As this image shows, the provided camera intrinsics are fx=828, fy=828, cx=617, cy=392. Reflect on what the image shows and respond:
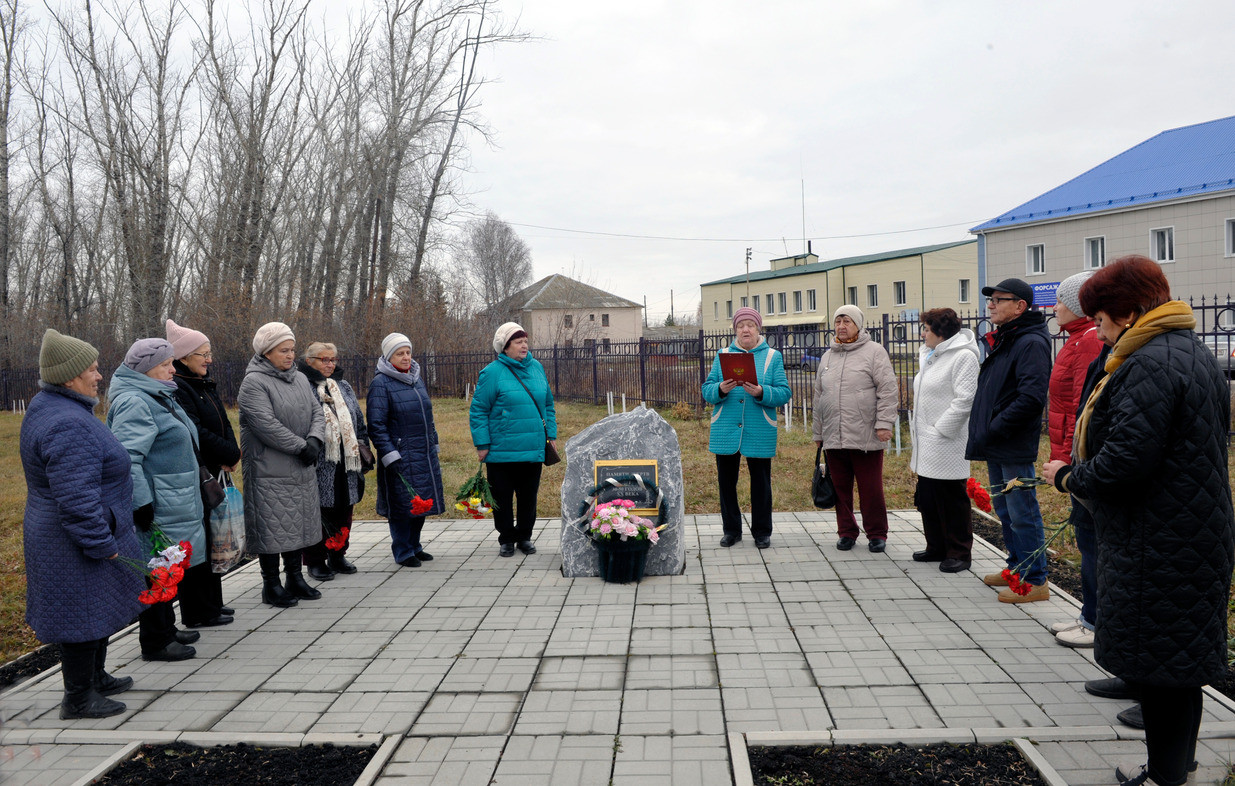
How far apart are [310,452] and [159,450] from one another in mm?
1022

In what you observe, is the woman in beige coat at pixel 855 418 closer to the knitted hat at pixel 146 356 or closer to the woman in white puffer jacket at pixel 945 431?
the woman in white puffer jacket at pixel 945 431

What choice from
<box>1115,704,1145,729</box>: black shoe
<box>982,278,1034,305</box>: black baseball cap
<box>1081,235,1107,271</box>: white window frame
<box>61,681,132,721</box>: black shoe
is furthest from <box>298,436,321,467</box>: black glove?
<box>1081,235,1107,271</box>: white window frame

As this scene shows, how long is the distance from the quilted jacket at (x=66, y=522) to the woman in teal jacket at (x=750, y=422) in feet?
13.1

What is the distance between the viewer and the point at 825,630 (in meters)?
4.68

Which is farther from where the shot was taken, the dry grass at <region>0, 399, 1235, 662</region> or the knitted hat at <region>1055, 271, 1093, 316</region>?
the dry grass at <region>0, 399, 1235, 662</region>

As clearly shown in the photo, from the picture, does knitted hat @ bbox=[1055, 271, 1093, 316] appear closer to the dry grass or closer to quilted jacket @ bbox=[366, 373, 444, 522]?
the dry grass

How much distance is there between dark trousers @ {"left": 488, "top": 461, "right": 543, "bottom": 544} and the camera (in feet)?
21.3

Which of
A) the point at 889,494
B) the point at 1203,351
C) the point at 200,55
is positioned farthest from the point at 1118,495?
the point at 200,55

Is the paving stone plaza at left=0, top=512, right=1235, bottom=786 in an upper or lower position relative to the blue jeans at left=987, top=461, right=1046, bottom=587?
lower

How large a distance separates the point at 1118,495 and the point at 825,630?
2156 mm

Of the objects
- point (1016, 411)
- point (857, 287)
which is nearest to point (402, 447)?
point (1016, 411)

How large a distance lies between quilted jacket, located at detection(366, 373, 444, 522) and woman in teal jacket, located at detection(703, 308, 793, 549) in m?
1.54

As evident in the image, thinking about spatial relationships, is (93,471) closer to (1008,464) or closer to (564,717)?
(564,717)

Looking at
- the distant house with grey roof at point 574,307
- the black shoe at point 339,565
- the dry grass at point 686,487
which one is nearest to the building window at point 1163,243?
the dry grass at point 686,487
